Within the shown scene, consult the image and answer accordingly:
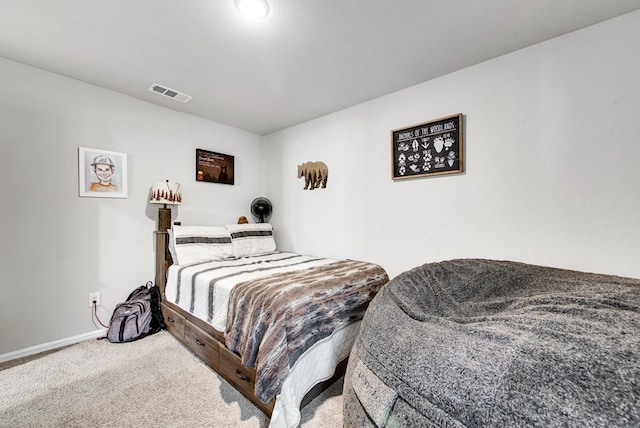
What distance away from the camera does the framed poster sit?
312cm

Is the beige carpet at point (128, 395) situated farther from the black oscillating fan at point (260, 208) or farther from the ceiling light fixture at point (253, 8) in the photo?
the ceiling light fixture at point (253, 8)

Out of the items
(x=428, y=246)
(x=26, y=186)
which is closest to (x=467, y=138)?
(x=428, y=246)

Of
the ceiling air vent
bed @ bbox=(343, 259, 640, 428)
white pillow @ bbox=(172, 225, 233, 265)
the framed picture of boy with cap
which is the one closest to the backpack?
white pillow @ bbox=(172, 225, 233, 265)

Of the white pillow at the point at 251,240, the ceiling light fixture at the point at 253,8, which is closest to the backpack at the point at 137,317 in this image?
the white pillow at the point at 251,240

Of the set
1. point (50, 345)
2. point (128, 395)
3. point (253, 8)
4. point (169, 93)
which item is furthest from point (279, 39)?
point (50, 345)

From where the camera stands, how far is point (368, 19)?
155 cm

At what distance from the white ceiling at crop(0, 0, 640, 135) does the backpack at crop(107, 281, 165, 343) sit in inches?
78.8

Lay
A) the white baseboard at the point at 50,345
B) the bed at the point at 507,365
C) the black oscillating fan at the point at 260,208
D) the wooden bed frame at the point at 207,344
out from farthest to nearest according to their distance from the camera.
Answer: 1. the black oscillating fan at the point at 260,208
2. the white baseboard at the point at 50,345
3. the wooden bed frame at the point at 207,344
4. the bed at the point at 507,365

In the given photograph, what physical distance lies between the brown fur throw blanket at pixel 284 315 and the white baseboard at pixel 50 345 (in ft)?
5.42

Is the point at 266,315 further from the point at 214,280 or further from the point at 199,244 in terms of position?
the point at 199,244

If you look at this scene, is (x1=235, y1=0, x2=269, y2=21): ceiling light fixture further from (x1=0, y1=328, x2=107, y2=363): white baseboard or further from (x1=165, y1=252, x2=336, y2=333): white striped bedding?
(x1=0, y1=328, x2=107, y2=363): white baseboard

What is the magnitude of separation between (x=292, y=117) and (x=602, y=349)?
3.08m

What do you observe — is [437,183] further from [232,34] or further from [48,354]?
[48,354]

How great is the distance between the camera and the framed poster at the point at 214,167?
3.12 metres
